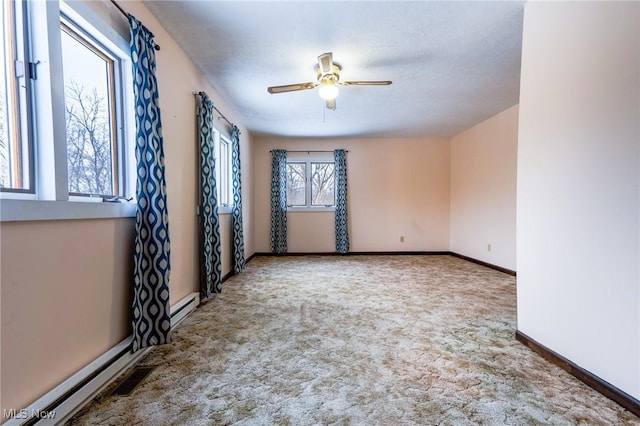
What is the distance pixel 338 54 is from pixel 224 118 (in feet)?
5.82

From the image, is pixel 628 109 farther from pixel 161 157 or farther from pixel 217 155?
pixel 217 155

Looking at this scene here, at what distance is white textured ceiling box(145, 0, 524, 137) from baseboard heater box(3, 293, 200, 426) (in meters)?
2.29

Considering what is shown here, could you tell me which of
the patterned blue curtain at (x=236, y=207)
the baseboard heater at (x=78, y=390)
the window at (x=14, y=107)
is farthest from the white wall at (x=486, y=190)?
the window at (x=14, y=107)

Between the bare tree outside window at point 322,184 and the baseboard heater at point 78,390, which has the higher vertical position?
the bare tree outside window at point 322,184

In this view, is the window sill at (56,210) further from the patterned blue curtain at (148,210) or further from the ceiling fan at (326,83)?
the ceiling fan at (326,83)

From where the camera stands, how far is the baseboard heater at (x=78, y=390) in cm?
109

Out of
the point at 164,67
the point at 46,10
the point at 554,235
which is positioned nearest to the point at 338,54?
the point at 164,67

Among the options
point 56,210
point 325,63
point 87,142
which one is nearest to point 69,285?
point 56,210

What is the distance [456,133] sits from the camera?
5.29 metres

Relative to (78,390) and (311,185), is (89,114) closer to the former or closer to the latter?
(78,390)

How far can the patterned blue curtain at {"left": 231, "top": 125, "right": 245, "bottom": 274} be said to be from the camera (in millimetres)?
3879

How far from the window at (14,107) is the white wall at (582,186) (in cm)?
280

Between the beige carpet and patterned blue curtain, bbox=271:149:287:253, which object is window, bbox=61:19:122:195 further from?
patterned blue curtain, bbox=271:149:287:253

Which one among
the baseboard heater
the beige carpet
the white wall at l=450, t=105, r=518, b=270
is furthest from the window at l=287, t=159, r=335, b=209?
the baseboard heater
